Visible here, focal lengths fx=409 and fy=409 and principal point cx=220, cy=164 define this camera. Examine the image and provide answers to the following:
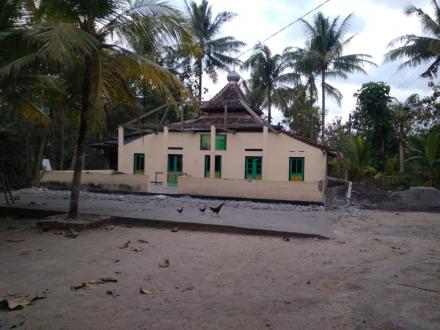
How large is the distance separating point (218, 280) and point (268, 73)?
92.1 ft

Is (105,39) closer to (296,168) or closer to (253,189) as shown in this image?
(253,189)

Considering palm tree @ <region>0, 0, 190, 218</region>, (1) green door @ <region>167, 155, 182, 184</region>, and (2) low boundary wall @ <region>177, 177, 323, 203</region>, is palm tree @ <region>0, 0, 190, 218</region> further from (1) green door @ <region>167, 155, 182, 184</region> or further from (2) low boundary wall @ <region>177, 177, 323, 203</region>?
(1) green door @ <region>167, 155, 182, 184</region>

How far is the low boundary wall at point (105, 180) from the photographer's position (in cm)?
1859

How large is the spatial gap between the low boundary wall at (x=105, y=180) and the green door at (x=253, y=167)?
6430mm

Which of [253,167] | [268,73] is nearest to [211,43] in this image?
[268,73]

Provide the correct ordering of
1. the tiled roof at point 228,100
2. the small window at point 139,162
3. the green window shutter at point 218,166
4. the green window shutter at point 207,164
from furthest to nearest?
the small window at point 139,162
the tiled roof at point 228,100
the green window shutter at point 207,164
the green window shutter at point 218,166

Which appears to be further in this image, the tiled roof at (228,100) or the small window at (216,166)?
the tiled roof at (228,100)

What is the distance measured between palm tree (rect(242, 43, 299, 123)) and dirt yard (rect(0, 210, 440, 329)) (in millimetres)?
23483

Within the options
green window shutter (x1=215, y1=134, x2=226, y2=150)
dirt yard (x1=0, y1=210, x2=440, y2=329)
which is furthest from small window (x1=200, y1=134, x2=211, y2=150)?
dirt yard (x1=0, y1=210, x2=440, y2=329)

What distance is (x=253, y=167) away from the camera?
74.0 ft

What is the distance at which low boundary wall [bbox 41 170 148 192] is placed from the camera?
732 inches

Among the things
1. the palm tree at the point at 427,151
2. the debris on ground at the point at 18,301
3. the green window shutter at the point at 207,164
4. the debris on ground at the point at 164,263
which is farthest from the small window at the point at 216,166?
the debris on ground at the point at 18,301

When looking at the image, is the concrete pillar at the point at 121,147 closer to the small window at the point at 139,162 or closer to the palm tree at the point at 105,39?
the small window at the point at 139,162

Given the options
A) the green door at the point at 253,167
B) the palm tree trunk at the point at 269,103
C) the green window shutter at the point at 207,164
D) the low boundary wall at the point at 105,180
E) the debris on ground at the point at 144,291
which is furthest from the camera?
the palm tree trunk at the point at 269,103
